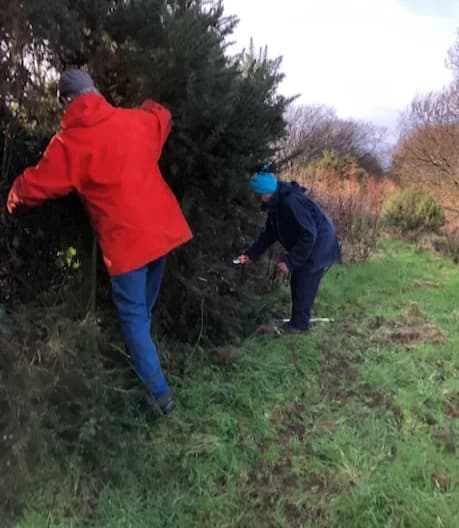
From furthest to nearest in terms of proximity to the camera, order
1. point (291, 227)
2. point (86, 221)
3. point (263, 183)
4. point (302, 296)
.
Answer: point (302, 296), point (291, 227), point (263, 183), point (86, 221)

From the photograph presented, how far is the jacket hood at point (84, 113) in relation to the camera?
3.20m

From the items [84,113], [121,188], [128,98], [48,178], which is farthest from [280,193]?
[48,178]

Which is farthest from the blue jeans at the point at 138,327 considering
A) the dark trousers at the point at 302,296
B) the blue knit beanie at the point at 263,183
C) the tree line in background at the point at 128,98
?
the dark trousers at the point at 302,296

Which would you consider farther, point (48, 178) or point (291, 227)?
point (291, 227)

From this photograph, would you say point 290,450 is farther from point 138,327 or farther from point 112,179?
point 112,179

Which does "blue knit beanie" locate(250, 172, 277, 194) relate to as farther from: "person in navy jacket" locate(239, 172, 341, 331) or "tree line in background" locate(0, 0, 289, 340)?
"tree line in background" locate(0, 0, 289, 340)

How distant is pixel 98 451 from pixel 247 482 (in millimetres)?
764

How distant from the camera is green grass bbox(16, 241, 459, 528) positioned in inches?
111

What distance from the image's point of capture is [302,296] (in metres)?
5.29

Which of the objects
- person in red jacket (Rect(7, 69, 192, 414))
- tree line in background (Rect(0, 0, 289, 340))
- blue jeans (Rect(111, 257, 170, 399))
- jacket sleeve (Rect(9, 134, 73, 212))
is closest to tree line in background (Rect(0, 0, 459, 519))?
tree line in background (Rect(0, 0, 289, 340))

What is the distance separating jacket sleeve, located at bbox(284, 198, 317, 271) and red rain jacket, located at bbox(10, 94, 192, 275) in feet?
5.77

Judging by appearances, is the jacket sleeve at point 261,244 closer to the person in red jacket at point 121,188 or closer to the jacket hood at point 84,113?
the person in red jacket at point 121,188

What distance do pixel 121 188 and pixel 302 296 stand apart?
247 cm

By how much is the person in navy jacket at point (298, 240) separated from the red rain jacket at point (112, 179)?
144 cm
